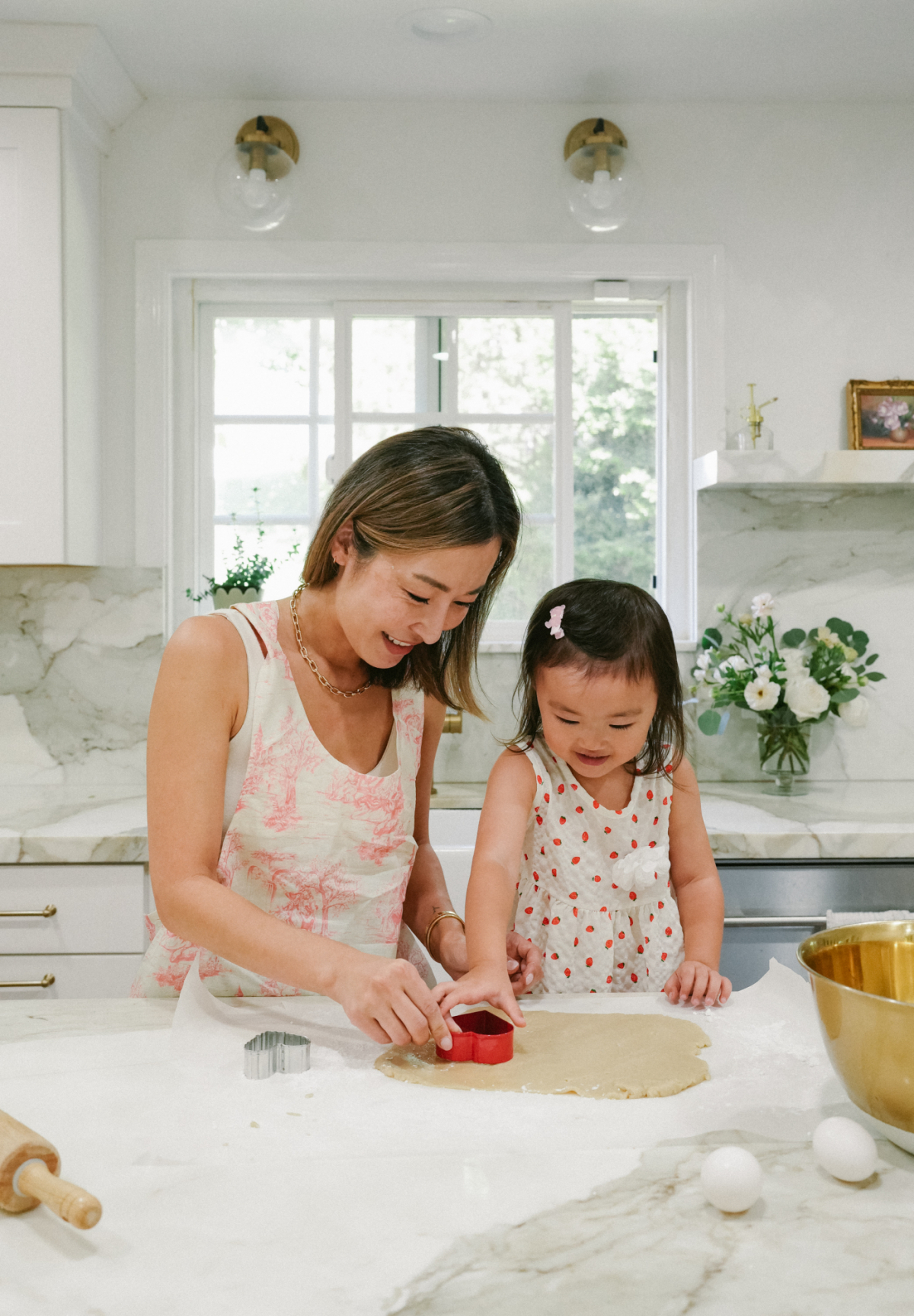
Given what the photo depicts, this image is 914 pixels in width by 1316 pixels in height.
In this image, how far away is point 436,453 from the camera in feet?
3.84

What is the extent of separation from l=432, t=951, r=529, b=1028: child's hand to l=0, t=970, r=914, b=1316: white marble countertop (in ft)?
0.30

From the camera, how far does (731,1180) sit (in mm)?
669

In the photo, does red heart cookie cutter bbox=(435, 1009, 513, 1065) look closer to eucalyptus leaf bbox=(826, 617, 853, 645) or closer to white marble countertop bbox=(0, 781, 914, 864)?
white marble countertop bbox=(0, 781, 914, 864)

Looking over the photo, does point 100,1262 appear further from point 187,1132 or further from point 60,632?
point 60,632

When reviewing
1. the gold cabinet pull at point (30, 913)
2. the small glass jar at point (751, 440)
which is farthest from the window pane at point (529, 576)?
the gold cabinet pull at point (30, 913)

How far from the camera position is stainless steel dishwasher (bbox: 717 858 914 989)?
1985 mm

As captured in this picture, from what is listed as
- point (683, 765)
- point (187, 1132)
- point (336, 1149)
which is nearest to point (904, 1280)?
point (336, 1149)

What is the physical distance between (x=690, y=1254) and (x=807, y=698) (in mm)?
1766

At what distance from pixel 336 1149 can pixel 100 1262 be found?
19 centimetres

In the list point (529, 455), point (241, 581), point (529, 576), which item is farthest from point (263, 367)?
point (529, 576)

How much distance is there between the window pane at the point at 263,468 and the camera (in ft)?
8.90

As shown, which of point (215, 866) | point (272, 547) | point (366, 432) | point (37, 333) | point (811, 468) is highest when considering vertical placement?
point (37, 333)

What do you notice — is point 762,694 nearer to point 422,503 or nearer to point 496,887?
point 496,887

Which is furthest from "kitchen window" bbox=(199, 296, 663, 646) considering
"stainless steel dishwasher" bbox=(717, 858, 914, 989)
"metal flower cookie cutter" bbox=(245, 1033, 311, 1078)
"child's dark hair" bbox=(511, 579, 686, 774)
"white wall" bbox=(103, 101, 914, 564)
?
"metal flower cookie cutter" bbox=(245, 1033, 311, 1078)
